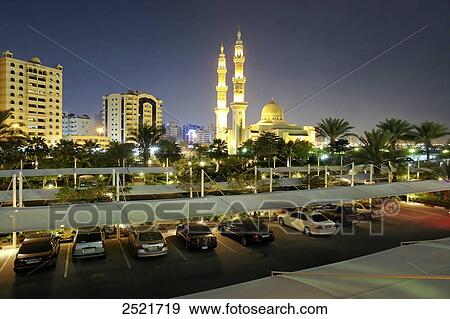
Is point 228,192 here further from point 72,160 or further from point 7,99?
point 7,99

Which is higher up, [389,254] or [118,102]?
[118,102]

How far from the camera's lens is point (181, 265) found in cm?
1051

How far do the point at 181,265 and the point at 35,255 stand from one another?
14.3 ft

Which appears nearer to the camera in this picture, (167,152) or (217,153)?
(217,153)

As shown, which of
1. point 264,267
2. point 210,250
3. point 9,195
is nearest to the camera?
point 264,267

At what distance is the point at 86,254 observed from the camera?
1091 cm

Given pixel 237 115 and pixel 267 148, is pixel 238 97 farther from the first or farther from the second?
pixel 267 148

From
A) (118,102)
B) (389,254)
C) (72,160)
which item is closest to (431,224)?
(389,254)

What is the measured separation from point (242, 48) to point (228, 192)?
191 ft

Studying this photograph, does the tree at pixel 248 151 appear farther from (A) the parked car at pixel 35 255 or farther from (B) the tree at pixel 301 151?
(A) the parked car at pixel 35 255

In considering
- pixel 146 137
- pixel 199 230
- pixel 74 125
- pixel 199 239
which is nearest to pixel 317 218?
pixel 199 230

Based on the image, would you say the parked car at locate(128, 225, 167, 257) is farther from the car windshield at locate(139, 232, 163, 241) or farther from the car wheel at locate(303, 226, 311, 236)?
the car wheel at locate(303, 226, 311, 236)

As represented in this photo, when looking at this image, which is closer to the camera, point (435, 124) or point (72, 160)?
point (72, 160)

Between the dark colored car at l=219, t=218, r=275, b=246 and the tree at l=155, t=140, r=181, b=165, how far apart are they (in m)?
24.1
